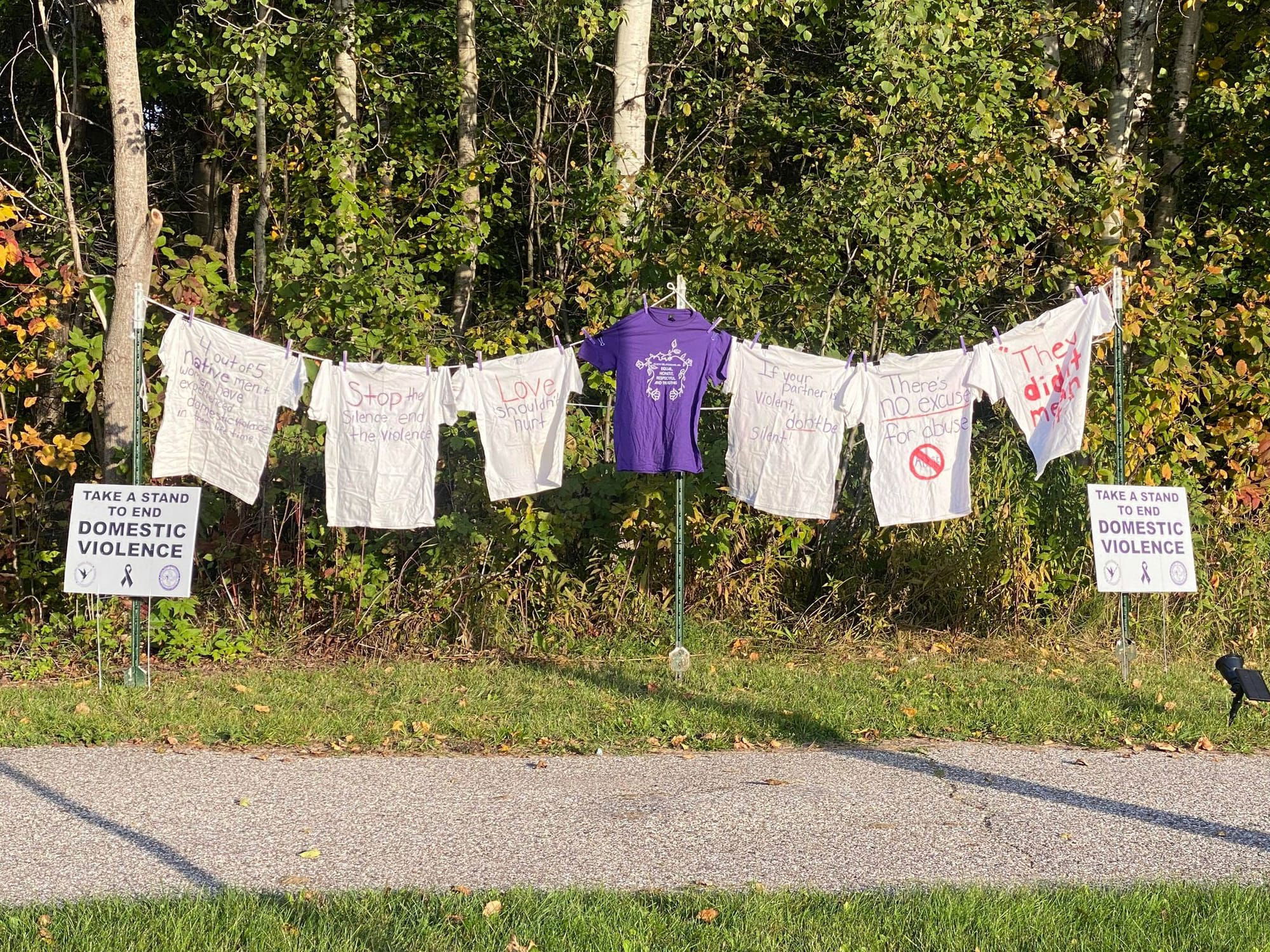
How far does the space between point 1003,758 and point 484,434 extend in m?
3.82

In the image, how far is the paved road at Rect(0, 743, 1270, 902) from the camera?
A: 4844 millimetres

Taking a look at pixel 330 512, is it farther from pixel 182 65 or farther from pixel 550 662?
pixel 182 65

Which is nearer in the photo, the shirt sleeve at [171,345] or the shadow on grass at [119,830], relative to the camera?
the shadow on grass at [119,830]

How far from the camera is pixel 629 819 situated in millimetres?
5578

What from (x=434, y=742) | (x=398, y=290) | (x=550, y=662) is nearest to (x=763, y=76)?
(x=398, y=290)

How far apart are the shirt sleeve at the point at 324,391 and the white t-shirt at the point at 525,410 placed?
890mm

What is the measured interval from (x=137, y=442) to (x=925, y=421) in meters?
5.13

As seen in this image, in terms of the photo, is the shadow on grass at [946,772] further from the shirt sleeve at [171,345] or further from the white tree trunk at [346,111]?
the white tree trunk at [346,111]

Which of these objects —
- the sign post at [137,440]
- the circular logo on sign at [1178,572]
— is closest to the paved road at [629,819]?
the sign post at [137,440]

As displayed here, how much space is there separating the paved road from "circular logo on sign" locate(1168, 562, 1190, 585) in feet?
6.13

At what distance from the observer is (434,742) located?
22.8ft

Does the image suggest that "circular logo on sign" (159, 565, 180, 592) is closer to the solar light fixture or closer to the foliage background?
the foliage background

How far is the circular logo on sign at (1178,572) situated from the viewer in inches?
329

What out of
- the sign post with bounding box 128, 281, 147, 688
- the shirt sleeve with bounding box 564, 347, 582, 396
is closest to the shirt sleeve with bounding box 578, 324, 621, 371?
the shirt sleeve with bounding box 564, 347, 582, 396
